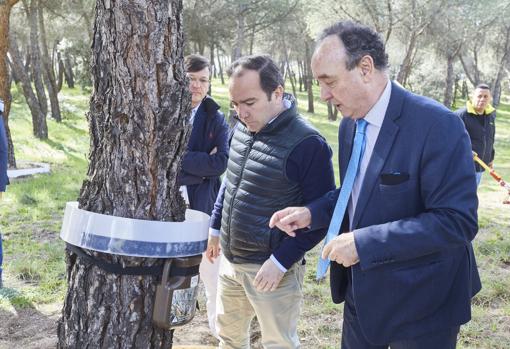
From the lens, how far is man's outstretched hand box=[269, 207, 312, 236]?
2.23 metres

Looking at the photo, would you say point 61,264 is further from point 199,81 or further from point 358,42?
point 358,42

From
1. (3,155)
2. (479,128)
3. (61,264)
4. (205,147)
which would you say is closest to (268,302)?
(205,147)

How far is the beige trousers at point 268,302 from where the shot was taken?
271 cm

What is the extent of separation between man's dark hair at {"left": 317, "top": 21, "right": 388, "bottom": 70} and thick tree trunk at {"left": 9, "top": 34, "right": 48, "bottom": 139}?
1097 centimetres

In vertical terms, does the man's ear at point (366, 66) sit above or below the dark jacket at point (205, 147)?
above

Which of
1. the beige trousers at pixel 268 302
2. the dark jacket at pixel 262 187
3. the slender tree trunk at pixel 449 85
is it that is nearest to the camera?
the dark jacket at pixel 262 187

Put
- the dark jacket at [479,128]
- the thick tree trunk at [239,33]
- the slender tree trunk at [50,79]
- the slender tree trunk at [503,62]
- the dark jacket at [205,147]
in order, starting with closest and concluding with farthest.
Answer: the dark jacket at [205,147] → the dark jacket at [479,128] → the slender tree trunk at [50,79] → the thick tree trunk at [239,33] → the slender tree trunk at [503,62]

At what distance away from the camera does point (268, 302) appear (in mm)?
2697

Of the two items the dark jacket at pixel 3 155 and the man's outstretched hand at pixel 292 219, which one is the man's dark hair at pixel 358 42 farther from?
the dark jacket at pixel 3 155

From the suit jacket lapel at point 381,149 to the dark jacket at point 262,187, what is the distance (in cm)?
65

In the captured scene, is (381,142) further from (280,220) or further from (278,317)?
(278,317)

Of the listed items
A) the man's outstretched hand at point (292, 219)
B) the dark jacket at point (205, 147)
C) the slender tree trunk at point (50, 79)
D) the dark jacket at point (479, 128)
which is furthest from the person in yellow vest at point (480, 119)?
the slender tree trunk at point (50, 79)

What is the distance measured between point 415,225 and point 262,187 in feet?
3.18

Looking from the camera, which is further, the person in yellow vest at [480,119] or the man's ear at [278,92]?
the person in yellow vest at [480,119]
